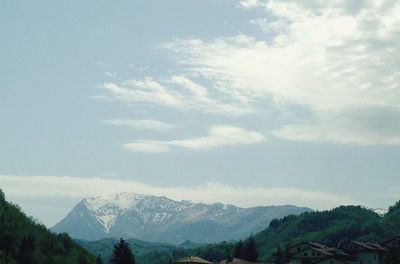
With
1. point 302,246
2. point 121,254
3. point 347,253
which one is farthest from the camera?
point 302,246

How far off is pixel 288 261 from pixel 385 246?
82.0ft

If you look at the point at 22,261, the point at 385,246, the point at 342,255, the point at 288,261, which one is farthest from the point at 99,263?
the point at 385,246

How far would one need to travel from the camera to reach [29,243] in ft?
420

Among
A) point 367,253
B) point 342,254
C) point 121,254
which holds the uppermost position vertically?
point 367,253

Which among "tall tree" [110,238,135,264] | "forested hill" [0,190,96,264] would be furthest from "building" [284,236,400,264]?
"forested hill" [0,190,96,264]

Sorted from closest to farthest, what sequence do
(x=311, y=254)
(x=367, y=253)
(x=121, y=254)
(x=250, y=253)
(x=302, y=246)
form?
(x=121, y=254) < (x=311, y=254) < (x=367, y=253) < (x=302, y=246) < (x=250, y=253)

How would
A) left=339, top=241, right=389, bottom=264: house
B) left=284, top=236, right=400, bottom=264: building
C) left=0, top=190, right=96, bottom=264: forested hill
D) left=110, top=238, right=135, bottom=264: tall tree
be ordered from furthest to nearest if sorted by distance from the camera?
left=339, top=241, right=389, bottom=264: house, left=284, top=236, right=400, bottom=264: building, left=0, top=190, right=96, bottom=264: forested hill, left=110, top=238, right=135, bottom=264: tall tree

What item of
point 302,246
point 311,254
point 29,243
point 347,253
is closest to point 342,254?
point 311,254

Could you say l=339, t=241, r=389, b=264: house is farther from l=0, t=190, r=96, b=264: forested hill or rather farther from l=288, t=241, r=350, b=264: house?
l=0, t=190, r=96, b=264: forested hill

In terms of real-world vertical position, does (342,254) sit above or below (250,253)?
below

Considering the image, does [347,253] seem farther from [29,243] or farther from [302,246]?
[29,243]

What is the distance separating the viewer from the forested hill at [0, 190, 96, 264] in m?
126

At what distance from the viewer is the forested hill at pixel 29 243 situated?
126 metres

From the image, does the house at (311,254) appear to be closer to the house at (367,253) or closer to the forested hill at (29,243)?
the house at (367,253)
